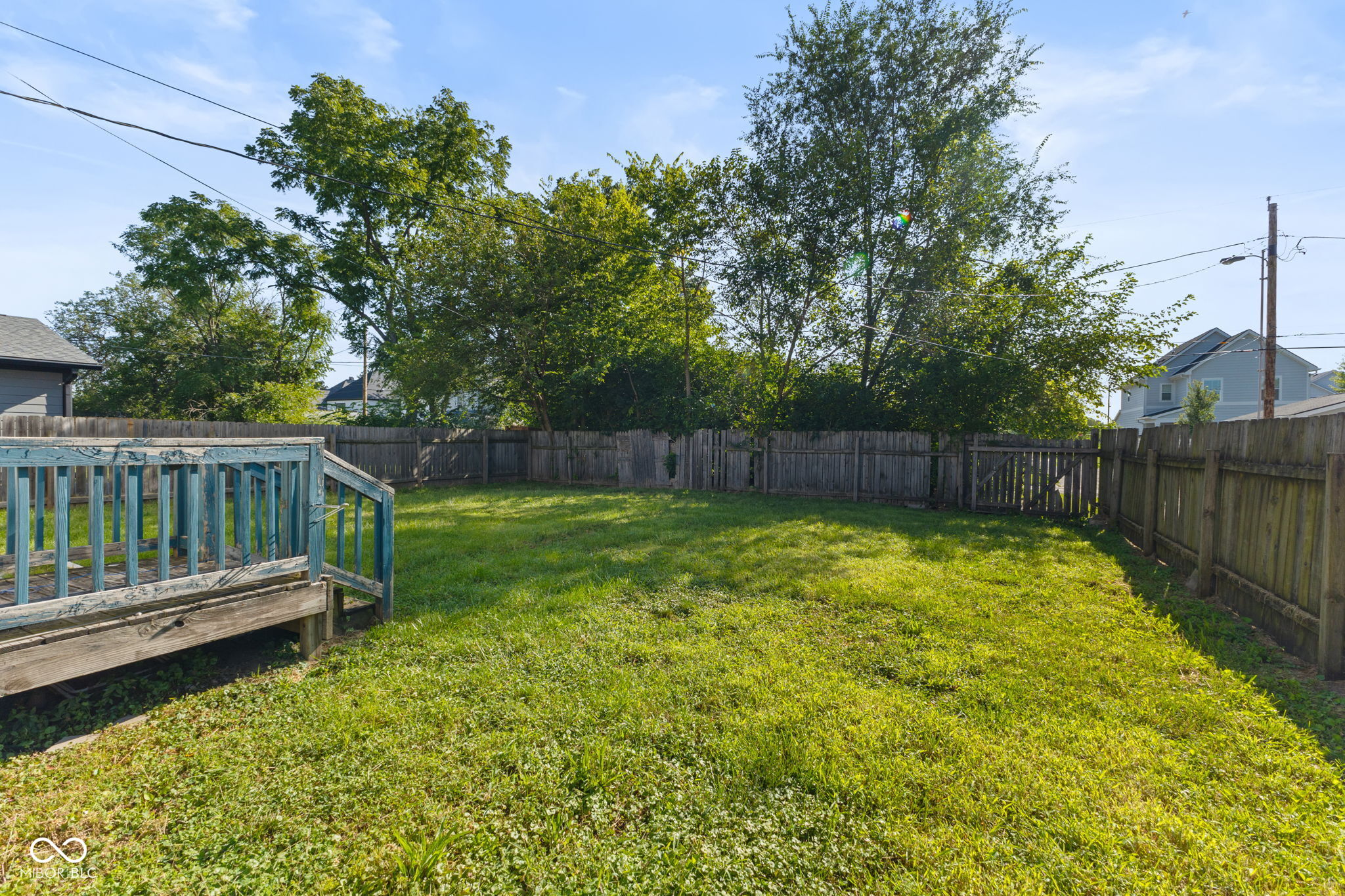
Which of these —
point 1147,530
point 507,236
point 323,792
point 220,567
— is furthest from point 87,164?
point 1147,530

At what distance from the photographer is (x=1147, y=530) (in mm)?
7117

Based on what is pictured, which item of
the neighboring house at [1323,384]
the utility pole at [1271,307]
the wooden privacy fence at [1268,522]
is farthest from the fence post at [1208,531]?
the neighboring house at [1323,384]

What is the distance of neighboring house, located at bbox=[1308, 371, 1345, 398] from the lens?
27.6 metres

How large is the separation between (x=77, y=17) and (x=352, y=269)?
1853 centimetres

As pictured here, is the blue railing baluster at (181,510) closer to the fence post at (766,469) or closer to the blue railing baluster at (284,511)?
the blue railing baluster at (284,511)

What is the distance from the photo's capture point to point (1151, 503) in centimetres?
704

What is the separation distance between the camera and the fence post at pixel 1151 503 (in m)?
7.00

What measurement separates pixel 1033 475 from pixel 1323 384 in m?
41.7

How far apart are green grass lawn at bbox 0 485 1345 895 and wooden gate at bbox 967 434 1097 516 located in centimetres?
628

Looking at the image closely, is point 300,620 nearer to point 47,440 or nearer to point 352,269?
point 47,440

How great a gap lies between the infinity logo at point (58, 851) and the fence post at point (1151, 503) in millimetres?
9377

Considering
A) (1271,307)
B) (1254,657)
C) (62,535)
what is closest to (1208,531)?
(1254,657)

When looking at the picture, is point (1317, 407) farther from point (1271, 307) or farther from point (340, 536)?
point (340, 536)

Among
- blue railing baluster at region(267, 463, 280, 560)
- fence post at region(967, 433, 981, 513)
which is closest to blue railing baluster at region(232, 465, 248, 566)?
blue railing baluster at region(267, 463, 280, 560)
